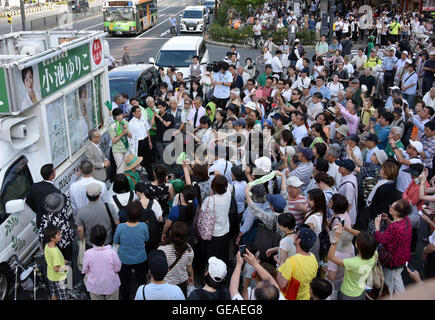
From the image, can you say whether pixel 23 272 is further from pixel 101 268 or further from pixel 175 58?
pixel 175 58

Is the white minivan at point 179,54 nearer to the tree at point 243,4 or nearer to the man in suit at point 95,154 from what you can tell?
the man in suit at point 95,154

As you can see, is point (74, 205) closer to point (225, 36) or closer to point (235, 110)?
point (235, 110)

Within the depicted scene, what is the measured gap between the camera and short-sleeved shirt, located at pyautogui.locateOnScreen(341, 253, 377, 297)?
14.2ft

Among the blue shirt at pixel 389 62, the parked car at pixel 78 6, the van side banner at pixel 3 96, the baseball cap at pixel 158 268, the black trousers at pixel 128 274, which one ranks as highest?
the parked car at pixel 78 6

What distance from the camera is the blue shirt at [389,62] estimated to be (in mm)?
13430

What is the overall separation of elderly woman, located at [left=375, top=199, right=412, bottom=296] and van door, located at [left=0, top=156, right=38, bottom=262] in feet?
14.2

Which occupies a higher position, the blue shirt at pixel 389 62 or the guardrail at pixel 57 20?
the guardrail at pixel 57 20

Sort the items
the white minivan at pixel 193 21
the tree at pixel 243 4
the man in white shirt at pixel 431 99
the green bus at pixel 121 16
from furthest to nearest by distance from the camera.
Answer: the white minivan at pixel 193 21 < the green bus at pixel 121 16 < the tree at pixel 243 4 < the man in white shirt at pixel 431 99

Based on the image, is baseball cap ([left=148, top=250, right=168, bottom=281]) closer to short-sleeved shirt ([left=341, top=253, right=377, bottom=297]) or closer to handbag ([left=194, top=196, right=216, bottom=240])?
handbag ([left=194, top=196, right=216, bottom=240])

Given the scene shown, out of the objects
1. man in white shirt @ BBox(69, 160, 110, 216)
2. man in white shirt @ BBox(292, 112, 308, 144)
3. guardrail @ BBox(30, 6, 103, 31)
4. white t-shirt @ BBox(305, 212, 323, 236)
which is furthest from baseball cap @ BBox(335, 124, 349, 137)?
guardrail @ BBox(30, 6, 103, 31)

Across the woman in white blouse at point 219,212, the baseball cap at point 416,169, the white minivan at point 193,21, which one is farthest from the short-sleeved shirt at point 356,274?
the white minivan at point 193,21

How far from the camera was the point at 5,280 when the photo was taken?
5090 millimetres

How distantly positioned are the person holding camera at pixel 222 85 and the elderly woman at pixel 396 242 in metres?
7.08

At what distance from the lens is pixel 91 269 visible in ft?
15.0
